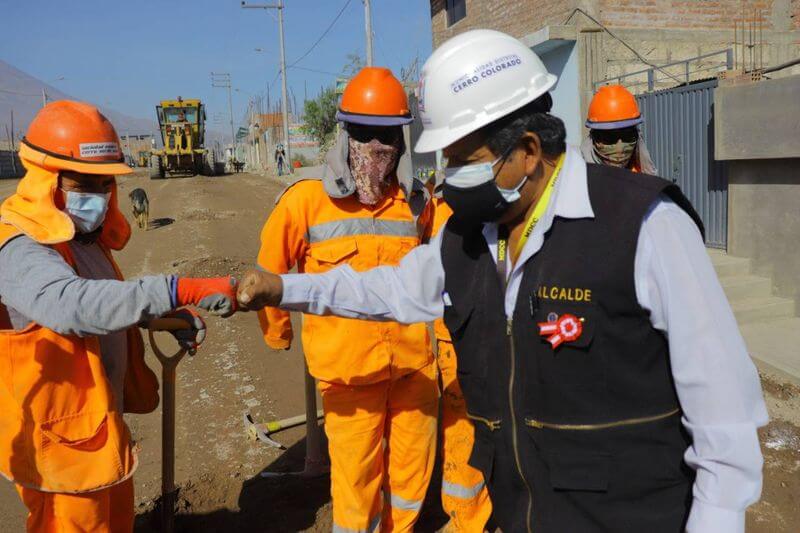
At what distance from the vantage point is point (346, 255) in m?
3.11

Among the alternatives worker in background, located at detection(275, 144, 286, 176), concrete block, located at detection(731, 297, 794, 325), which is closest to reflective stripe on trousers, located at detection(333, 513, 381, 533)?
concrete block, located at detection(731, 297, 794, 325)

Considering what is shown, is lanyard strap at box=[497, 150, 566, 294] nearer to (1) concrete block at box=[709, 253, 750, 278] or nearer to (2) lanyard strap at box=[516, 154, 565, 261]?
(2) lanyard strap at box=[516, 154, 565, 261]

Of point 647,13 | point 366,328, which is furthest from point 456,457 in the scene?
point 647,13

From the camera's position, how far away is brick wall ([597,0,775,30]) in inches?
420

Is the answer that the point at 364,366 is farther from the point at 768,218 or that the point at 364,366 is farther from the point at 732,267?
the point at 768,218

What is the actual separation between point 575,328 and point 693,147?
25.3 feet

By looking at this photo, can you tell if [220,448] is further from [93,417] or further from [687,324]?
[687,324]

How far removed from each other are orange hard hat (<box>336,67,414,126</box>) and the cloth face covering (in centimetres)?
219

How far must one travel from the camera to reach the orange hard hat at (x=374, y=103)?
3.11 m

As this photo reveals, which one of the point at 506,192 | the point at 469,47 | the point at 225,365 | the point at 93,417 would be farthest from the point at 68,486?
the point at 225,365

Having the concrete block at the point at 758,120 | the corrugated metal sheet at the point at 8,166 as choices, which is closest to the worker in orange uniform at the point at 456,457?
the concrete block at the point at 758,120

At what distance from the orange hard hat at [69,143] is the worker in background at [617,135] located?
3405 mm

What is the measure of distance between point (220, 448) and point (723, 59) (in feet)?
34.3

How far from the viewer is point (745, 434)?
143 centimetres
